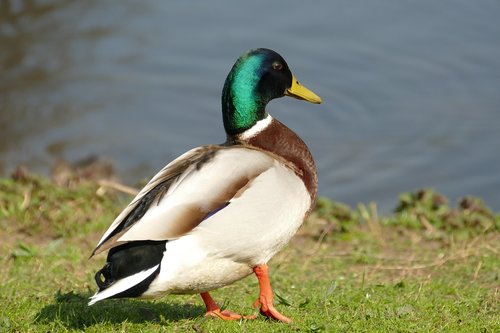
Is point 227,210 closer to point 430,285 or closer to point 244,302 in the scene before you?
point 244,302

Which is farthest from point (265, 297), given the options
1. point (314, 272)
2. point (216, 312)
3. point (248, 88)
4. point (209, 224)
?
point (314, 272)

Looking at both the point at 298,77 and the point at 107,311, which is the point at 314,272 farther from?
the point at 298,77

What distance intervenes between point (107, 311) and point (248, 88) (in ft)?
4.32

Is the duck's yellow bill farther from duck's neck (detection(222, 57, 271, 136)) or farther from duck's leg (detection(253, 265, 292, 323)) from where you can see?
duck's leg (detection(253, 265, 292, 323))

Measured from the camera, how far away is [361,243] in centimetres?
736

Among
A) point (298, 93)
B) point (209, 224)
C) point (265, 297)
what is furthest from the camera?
point (298, 93)

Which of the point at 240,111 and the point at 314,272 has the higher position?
the point at 240,111

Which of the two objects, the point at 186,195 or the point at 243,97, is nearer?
the point at 186,195

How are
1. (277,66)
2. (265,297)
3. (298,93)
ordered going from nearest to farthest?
(265,297)
(277,66)
(298,93)

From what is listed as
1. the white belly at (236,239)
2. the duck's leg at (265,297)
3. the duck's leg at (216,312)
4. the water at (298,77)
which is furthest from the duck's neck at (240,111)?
the water at (298,77)

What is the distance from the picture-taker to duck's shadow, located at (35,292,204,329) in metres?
5.18

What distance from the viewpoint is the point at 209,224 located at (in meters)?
4.85

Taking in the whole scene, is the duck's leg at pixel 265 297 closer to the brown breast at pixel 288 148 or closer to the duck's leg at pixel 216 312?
the duck's leg at pixel 216 312

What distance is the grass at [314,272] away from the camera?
202 inches
